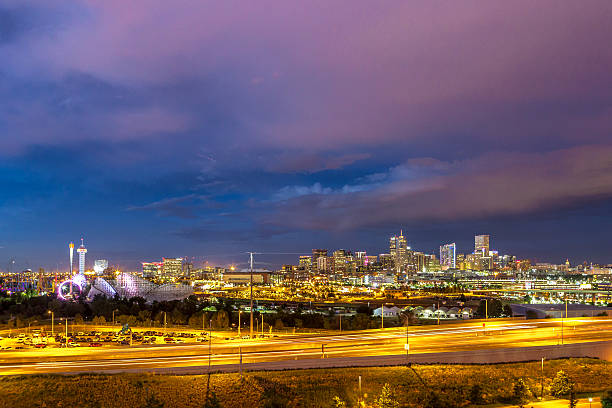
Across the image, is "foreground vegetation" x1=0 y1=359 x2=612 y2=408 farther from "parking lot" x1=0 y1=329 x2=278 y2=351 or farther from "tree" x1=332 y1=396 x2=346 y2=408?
"parking lot" x1=0 y1=329 x2=278 y2=351

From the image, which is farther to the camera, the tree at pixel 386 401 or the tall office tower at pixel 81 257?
the tall office tower at pixel 81 257

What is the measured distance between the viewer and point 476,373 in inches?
964

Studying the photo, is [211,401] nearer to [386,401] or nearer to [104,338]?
[386,401]

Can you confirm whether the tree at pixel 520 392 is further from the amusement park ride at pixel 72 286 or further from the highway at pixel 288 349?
the amusement park ride at pixel 72 286

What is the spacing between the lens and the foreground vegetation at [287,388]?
66.3 feet

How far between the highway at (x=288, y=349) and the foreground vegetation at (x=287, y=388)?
1.60 m

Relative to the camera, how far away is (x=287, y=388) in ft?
71.2

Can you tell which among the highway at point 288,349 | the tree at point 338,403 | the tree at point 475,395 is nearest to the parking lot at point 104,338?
the highway at point 288,349

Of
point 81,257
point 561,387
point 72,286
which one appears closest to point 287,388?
point 561,387

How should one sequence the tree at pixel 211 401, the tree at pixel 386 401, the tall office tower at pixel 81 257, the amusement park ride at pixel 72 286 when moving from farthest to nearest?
1. the tall office tower at pixel 81 257
2. the amusement park ride at pixel 72 286
3. the tree at pixel 386 401
4. the tree at pixel 211 401

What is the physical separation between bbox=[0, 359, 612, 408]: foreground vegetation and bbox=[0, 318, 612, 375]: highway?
160 centimetres

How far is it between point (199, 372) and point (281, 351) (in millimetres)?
6162

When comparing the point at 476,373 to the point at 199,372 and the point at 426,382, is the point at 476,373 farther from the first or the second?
the point at 199,372

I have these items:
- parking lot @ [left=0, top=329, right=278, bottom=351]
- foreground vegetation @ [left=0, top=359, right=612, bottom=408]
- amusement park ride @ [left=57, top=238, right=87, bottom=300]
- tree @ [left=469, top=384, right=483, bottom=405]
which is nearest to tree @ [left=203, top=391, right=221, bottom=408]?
foreground vegetation @ [left=0, top=359, right=612, bottom=408]
